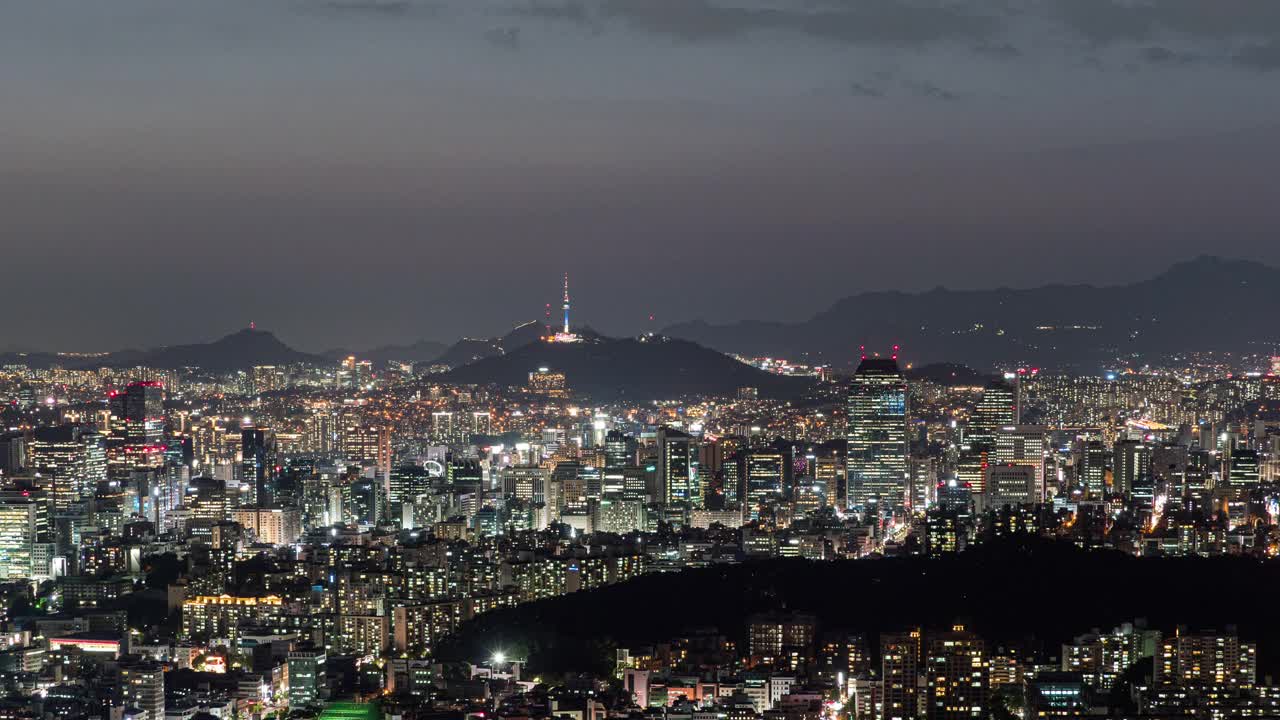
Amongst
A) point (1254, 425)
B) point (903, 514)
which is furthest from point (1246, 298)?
point (903, 514)

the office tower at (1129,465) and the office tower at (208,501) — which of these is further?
the office tower at (1129,465)

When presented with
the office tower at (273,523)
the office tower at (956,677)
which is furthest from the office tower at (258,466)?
the office tower at (956,677)

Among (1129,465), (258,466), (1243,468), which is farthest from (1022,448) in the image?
(258,466)

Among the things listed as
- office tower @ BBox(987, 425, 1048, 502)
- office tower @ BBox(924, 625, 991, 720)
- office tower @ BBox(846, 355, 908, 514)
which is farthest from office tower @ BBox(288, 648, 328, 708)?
office tower @ BBox(987, 425, 1048, 502)

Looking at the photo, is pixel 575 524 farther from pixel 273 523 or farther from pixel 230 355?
pixel 230 355

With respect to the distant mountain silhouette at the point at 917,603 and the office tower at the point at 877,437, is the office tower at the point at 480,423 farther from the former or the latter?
the distant mountain silhouette at the point at 917,603

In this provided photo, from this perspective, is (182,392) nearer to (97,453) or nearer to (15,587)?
(97,453)
